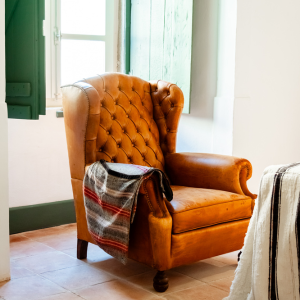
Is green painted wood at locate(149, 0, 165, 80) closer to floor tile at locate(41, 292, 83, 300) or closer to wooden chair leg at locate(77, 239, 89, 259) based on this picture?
wooden chair leg at locate(77, 239, 89, 259)

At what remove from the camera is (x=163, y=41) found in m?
3.78

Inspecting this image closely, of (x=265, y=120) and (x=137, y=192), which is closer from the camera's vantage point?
(x=137, y=192)

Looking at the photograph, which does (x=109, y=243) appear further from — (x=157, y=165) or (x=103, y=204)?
(x=157, y=165)

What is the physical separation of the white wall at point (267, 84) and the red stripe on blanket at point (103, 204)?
1.46 m

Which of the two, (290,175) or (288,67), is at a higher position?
(288,67)

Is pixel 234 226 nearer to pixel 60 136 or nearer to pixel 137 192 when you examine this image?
pixel 137 192

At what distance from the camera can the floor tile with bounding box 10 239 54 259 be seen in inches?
118

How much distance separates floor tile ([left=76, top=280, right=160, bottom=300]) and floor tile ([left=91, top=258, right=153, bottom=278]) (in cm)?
15

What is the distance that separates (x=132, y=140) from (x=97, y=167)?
0.48 meters

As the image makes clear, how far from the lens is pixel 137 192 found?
230 centimetres

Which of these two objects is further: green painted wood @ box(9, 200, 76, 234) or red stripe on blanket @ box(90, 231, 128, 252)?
green painted wood @ box(9, 200, 76, 234)

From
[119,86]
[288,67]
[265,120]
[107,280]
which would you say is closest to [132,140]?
[119,86]

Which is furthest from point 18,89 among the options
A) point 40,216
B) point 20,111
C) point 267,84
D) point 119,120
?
point 267,84

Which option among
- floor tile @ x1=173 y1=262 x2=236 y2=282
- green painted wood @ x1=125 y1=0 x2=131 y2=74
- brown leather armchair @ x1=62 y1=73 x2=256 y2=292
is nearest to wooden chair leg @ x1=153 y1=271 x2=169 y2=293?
brown leather armchair @ x1=62 y1=73 x2=256 y2=292
